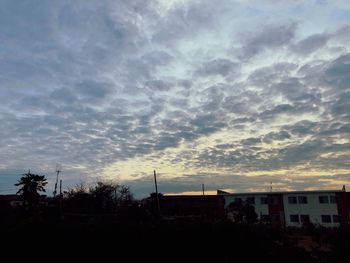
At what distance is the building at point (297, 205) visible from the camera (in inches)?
1845

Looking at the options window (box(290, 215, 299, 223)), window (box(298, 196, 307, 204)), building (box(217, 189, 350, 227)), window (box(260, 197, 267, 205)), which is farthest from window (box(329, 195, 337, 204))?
window (box(260, 197, 267, 205))

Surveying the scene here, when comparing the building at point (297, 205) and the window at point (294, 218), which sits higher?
the building at point (297, 205)

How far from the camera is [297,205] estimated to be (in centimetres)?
4991

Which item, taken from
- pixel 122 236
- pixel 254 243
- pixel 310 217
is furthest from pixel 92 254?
pixel 310 217

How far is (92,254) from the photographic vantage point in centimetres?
1255

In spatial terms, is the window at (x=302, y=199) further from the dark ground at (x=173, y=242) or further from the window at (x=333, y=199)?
the dark ground at (x=173, y=242)

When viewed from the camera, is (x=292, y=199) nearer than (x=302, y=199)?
No

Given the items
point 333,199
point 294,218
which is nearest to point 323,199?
point 333,199

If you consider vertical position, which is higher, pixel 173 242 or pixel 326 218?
pixel 326 218

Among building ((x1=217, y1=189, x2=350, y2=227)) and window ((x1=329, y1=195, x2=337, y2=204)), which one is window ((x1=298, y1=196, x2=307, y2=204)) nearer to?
building ((x1=217, y1=189, x2=350, y2=227))

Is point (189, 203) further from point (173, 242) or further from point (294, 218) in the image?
point (173, 242)

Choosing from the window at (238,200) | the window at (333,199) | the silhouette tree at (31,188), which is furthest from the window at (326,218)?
the silhouette tree at (31,188)

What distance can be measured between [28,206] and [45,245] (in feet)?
114

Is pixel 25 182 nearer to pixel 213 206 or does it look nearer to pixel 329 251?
pixel 213 206
